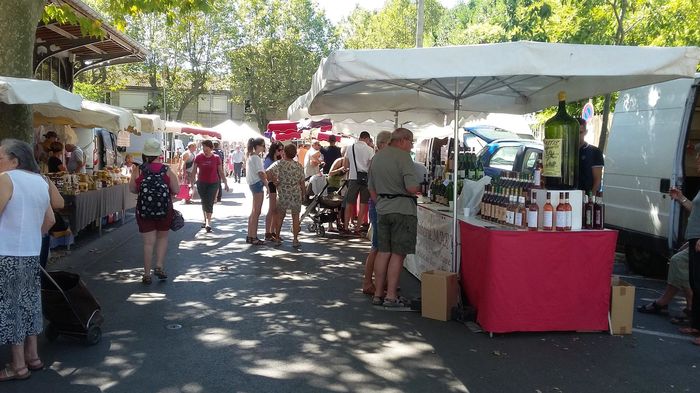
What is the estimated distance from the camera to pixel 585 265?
5.70 m

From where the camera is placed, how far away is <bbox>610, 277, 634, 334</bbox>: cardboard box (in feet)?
19.1

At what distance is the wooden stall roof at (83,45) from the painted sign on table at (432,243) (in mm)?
6106

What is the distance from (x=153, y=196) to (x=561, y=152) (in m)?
4.52

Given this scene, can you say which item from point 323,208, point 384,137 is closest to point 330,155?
point 323,208

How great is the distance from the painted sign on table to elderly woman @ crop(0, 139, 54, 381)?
3.93 metres

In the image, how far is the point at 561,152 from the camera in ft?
19.6

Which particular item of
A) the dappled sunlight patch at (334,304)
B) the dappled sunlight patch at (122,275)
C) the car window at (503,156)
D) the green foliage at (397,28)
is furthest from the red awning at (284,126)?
the green foliage at (397,28)

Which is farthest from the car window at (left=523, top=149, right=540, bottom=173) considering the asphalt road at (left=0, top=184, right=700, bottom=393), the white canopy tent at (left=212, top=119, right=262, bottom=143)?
the white canopy tent at (left=212, top=119, right=262, bottom=143)

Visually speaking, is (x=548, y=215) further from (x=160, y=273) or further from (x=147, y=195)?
(x=160, y=273)

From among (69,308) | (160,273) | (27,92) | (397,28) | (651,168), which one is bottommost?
(160,273)

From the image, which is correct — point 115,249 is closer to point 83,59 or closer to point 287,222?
point 287,222

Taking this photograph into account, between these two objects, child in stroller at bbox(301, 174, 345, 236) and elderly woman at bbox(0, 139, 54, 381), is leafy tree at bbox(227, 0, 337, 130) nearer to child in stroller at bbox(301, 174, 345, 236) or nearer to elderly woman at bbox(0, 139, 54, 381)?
child in stroller at bbox(301, 174, 345, 236)

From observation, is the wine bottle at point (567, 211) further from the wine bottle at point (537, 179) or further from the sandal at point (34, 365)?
the sandal at point (34, 365)

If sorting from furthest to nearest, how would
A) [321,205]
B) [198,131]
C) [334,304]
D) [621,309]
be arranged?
[198,131] < [321,205] < [334,304] < [621,309]
